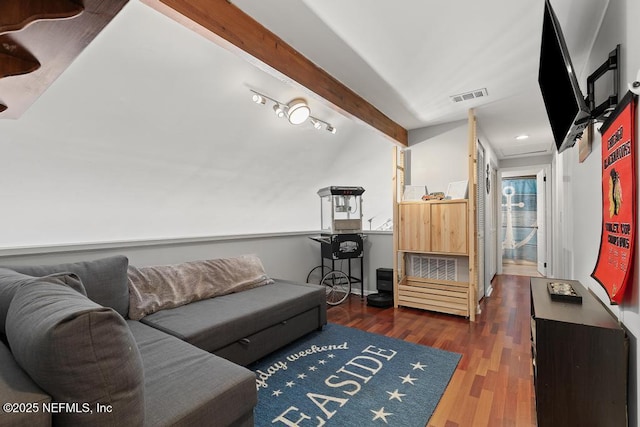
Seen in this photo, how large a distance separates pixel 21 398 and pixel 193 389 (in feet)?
2.02

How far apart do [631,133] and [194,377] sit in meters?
2.14

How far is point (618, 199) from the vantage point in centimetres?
135

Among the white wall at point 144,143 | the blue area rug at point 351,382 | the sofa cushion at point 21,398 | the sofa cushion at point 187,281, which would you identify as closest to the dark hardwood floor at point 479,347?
the blue area rug at point 351,382

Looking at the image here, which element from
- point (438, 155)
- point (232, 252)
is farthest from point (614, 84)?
point (232, 252)

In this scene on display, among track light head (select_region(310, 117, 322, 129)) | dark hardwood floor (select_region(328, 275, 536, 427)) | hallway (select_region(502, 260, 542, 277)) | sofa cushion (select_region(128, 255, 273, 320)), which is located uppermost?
track light head (select_region(310, 117, 322, 129))

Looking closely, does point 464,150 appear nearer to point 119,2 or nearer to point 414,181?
point 414,181

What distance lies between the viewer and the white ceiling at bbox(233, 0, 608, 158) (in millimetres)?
1714

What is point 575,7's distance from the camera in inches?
68.4

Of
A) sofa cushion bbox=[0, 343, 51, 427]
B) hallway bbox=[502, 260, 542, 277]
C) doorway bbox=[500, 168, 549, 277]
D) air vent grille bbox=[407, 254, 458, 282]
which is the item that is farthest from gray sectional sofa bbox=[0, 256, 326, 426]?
doorway bbox=[500, 168, 549, 277]

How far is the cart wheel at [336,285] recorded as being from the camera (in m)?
4.30

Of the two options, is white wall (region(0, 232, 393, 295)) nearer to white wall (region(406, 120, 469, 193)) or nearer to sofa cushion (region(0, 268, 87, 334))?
sofa cushion (region(0, 268, 87, 334))

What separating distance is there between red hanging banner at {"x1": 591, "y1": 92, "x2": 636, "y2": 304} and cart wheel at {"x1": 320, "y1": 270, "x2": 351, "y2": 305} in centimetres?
306

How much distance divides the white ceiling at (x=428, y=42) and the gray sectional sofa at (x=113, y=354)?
67.3 inches

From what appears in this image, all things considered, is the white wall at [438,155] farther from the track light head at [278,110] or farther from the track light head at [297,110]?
the track light head at [278,110]
